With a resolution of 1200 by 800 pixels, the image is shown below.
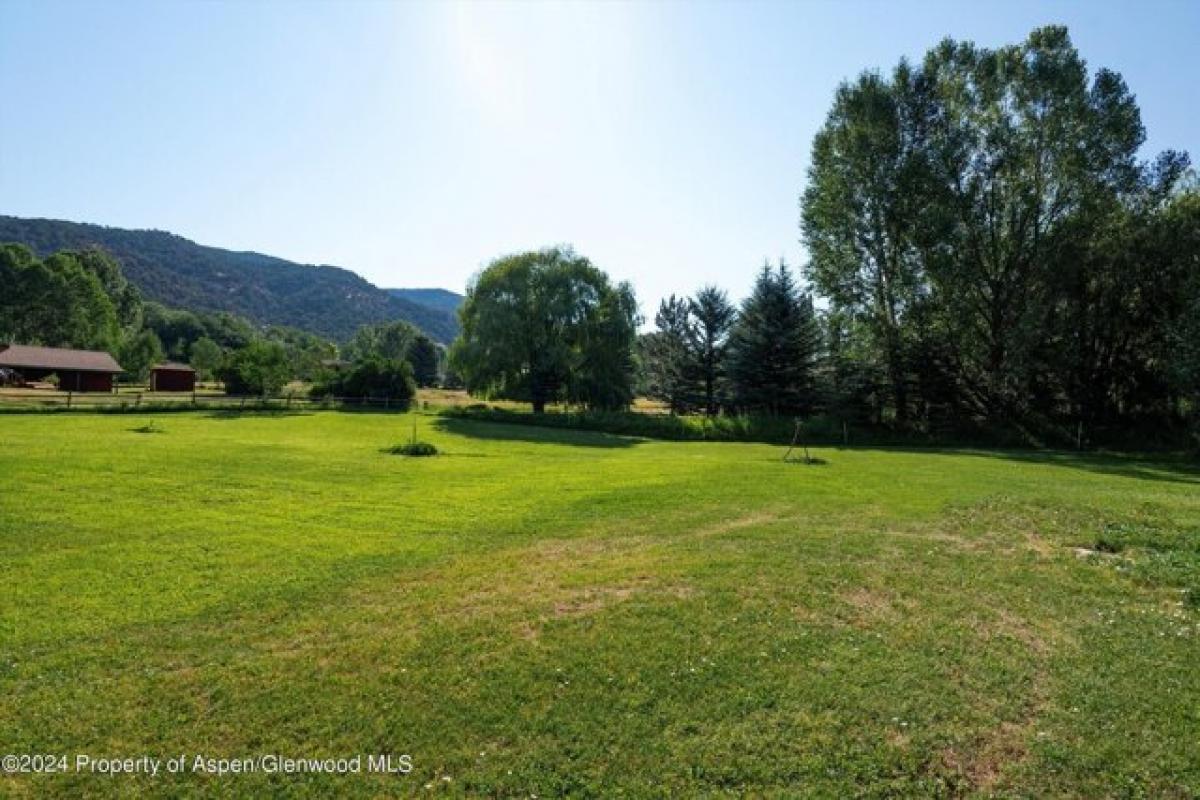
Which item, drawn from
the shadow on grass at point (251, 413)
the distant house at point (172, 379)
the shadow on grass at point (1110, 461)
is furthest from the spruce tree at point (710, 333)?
the distant house at point (172, 379)

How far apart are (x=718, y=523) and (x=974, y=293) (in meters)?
31.7

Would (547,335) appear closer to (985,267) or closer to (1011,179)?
(985,267)

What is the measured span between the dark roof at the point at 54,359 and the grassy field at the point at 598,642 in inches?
2337

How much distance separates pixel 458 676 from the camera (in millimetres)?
5789

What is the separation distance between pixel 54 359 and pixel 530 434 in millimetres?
53482

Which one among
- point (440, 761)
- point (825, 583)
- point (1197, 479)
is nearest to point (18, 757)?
point (440, 761)

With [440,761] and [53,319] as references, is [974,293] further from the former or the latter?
[53,319]

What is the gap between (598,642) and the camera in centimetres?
653

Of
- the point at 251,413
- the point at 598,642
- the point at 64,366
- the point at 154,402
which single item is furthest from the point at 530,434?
the point at 64,366

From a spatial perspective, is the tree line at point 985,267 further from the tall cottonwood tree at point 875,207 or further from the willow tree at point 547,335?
the willow tree at point 547,335

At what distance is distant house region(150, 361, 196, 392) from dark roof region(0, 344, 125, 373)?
3655 millimetres

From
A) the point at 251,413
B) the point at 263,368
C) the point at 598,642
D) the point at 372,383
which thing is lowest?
the point at 598,642

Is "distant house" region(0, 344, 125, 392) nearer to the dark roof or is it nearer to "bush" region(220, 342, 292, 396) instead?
the dark roof

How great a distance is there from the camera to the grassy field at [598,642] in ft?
15.3
